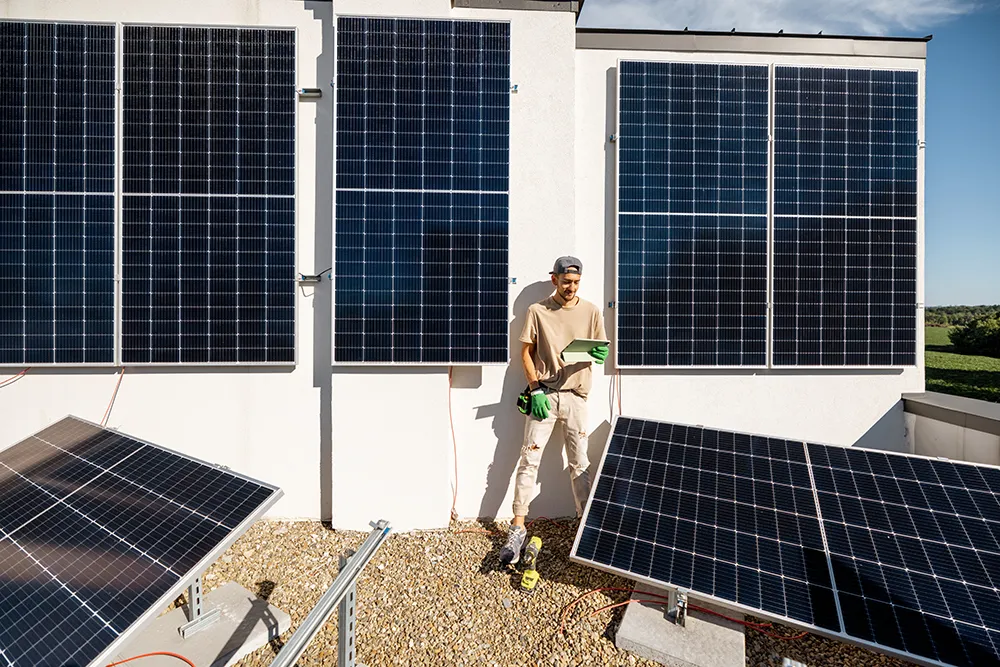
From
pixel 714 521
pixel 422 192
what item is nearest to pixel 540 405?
pixel 714 521

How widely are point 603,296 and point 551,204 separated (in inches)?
45.3

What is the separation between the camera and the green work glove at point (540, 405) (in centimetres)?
412

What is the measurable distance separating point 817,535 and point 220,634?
457 centimetres

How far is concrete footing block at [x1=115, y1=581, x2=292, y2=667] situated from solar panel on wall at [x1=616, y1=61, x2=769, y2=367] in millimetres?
3955

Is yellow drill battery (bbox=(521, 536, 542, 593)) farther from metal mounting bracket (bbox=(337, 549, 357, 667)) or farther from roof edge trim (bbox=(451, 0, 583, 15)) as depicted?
roof edge trim (bbox=(451, 0, 583, 15))

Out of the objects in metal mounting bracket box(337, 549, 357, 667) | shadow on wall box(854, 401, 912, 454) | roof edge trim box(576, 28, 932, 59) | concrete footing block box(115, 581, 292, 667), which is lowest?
concrete footing block box(115, 581, 292, 667)

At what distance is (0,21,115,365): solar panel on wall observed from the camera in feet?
14.0

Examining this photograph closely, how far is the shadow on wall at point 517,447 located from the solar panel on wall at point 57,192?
406cm

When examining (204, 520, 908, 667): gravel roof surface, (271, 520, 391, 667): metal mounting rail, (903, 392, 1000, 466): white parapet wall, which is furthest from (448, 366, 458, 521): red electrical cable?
(903, 392, 1000, 466): white parapet wall

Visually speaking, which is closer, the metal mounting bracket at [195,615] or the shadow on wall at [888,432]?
the metal mounting bracket at [195,615]

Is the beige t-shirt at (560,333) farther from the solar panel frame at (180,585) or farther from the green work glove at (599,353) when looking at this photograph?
the solar panel frame at (180,585)

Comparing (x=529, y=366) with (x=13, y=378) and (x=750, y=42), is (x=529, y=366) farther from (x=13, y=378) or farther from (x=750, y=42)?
(x=13, y=378)

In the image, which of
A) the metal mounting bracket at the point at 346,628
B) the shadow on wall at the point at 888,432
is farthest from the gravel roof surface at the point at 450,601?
the shadow on wall at the point at 888,432

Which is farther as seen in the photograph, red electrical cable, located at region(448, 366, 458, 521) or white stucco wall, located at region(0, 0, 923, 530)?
red electrical cable, located at region(448, 366, 458, 521)
